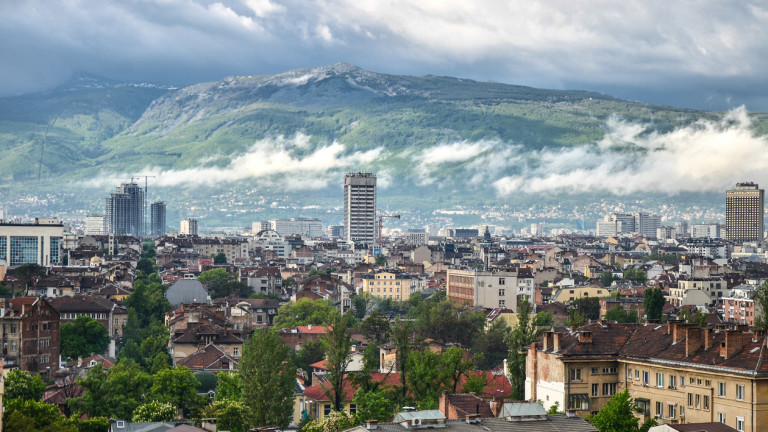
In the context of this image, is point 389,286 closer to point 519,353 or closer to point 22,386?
point 519,353

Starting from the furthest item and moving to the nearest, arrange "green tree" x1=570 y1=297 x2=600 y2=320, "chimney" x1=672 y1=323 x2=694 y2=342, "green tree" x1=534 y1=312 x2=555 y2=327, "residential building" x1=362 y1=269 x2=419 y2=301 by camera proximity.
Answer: "residential building" x1=362 y1=269 x2=419 y2=301 < "green tree" x1=570 y1=297 x2=600 y2=320 < "green tree" x1=534 y1=312 x2=555 y2=327 < "chimney" x1=672 y1=323 x2=694 y2=342

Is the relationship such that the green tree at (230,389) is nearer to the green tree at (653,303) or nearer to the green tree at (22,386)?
the green tree at (22,386)

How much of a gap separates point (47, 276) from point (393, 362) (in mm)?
73207

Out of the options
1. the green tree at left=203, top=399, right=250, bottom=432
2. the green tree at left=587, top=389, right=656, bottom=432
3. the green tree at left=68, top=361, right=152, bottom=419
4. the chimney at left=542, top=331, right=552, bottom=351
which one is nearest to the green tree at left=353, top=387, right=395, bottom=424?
the green tree at left=203, top=399, right=250, bottom=432

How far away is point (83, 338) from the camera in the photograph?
92.4 metres

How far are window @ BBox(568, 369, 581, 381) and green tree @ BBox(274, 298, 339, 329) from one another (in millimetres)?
53622

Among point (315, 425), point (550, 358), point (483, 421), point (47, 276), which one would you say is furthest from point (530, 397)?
point (47, 276)

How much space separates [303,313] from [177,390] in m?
56.2

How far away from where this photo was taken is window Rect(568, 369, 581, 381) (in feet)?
171

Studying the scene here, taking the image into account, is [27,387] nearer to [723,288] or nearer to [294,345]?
[294,345]

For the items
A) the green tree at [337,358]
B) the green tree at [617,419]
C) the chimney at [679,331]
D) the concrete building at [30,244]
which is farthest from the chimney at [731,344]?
the concrete building at [30,244]

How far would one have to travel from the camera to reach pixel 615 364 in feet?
173

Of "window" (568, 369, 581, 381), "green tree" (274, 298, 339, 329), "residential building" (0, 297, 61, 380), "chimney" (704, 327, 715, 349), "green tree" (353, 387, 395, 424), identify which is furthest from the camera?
"green tree" (274, 298, 339, 329)

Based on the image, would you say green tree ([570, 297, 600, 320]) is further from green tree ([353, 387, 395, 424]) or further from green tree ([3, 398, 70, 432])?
green tree ([3, 398, 70, 432])
